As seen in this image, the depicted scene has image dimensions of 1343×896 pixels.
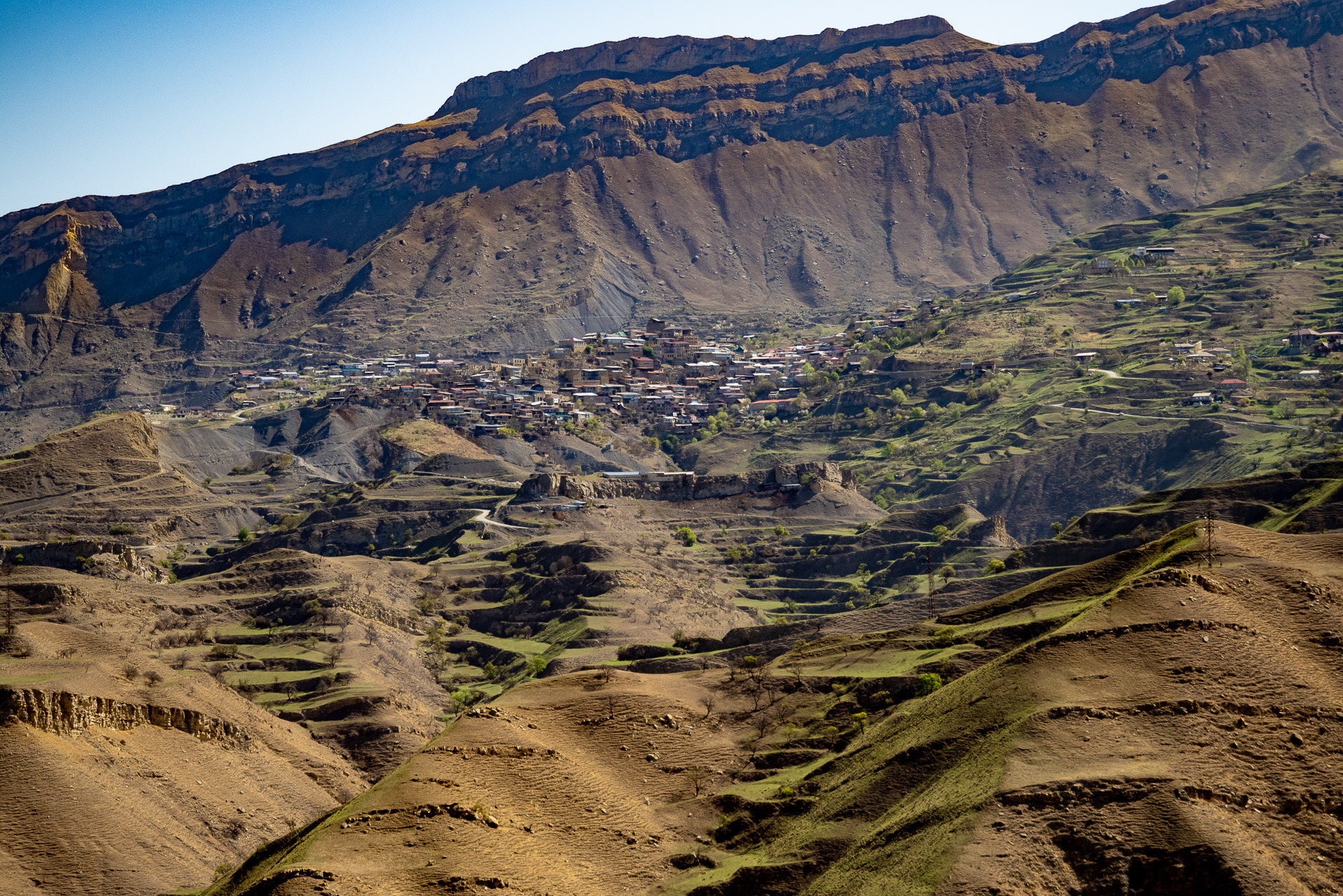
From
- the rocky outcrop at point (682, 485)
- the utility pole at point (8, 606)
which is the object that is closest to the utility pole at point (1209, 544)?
the utility pole at point (8, 606)

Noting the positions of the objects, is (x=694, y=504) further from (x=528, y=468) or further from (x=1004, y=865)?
(x=1004, y=865)

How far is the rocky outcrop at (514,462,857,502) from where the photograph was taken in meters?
153

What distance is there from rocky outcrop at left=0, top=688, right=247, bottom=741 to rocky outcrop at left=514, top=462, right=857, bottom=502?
7077cm

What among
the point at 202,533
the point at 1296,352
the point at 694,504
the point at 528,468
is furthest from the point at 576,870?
the point at 1296,352

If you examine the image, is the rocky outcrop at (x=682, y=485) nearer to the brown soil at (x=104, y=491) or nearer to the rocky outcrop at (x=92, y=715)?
the brown soil at (x=104, y=491)

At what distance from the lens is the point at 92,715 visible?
2970 inches

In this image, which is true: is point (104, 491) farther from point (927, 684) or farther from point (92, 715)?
point (927, 684)

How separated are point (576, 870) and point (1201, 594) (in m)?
23.2

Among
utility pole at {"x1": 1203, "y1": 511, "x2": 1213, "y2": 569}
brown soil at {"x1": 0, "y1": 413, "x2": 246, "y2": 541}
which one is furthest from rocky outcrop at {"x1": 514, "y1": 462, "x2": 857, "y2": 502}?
utility pole at {"x1": 1203, "y1": 511, "x2": 1213, "y2": 569}

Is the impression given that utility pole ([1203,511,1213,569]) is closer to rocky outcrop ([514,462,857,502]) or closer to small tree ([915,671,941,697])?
small tree ([915,671,941,697])

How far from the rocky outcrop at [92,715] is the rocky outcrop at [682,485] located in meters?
70.8

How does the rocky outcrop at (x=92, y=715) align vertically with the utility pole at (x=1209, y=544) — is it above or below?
below

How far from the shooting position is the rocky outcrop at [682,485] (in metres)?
153

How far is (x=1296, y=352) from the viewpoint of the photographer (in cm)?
17988
